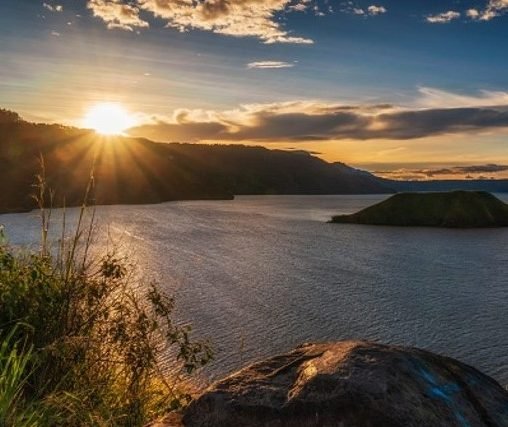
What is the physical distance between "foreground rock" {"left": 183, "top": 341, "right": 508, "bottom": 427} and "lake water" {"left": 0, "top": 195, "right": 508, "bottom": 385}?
12.2 m

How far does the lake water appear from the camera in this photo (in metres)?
29.4

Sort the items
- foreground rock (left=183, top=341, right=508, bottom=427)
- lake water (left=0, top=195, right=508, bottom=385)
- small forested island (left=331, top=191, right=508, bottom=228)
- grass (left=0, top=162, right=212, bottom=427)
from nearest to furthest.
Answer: foreground rock (left=183, top=341, right=508, bottom=427), grass (left=0, top=162, right=212, bottom=427), lake water (left=0, top=195, right=508, bottom=385), small forested island (left=331, top=191, right=508, bottom=228)

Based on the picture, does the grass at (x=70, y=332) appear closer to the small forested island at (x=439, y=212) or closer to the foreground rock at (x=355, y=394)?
the foreground rock at (x=355, y=394)

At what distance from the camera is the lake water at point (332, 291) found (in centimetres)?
2942

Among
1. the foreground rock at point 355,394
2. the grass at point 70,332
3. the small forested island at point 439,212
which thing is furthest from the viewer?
the small forested island at point 439,212

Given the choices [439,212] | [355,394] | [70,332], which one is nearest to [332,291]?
[70,332]

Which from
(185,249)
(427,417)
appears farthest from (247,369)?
(185,249)

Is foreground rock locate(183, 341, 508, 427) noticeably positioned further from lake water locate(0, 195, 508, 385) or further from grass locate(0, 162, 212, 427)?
lake water locate(0, 195, 508, 385)

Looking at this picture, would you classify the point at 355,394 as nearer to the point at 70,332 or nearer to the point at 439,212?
the point at 70,332

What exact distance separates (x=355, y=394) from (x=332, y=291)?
3911cm

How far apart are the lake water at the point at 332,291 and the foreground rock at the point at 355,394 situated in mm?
12226

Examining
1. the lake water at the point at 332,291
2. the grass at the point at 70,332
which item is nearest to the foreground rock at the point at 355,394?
the grass at the point at 70,332

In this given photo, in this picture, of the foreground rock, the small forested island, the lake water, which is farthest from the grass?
the small forested island

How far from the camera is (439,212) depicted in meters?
119
